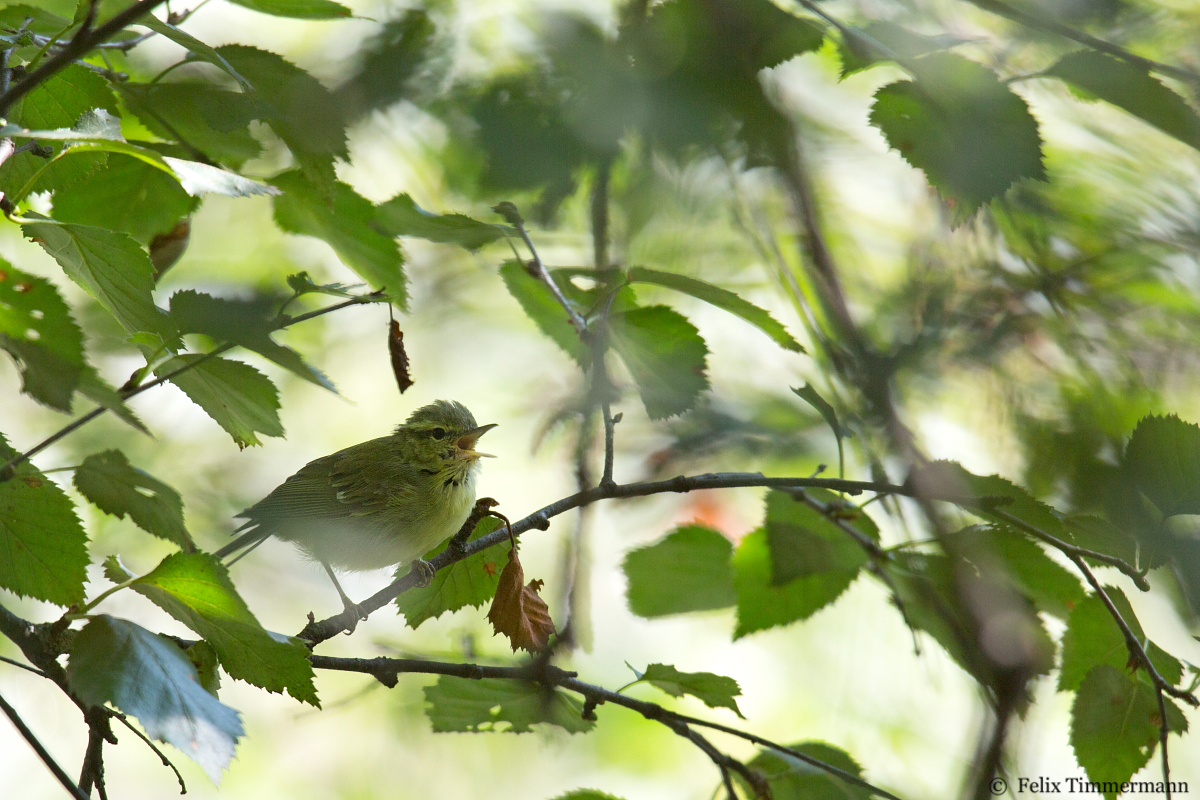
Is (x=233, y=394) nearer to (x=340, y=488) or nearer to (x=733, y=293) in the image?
(x=733, y=293)

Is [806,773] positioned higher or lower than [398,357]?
lower

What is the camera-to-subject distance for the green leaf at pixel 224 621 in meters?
1.22

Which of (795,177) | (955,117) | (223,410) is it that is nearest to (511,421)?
(795,177)

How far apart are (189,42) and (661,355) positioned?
1.10 meters

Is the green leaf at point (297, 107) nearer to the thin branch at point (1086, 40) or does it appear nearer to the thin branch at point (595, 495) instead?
the thin branch at point (595, 495)

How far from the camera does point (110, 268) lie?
4.25ft

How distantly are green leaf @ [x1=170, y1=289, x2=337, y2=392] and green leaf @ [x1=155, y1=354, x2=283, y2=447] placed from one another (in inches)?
5.7

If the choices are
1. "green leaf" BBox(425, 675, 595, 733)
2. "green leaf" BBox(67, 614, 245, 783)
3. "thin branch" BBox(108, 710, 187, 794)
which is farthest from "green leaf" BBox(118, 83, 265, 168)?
"green leaf" BBox(425, 675, 595, 733)

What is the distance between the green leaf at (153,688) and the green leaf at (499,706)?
2.48ft

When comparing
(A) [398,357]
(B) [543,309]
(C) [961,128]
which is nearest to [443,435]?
(B) [543,309]

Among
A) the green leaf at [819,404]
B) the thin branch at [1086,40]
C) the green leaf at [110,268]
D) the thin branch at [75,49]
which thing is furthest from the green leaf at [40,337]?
the thin branch at [1086,40]

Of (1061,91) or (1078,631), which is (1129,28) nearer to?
(1061,91)

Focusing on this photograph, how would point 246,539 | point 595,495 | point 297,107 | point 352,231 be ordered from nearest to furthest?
1. point 297,107
2. point 595,495
3. point 352,231
4. point 246,539

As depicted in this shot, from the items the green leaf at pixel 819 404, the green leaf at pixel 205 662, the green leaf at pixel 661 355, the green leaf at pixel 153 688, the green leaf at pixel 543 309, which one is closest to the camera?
the green leaf at pixel 153 688
